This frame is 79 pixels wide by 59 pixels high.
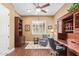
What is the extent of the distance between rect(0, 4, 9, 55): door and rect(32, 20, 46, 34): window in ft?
1.82

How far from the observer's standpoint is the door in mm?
3124

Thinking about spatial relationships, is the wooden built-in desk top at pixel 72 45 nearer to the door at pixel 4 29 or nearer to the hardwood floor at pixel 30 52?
the hardwood floor at pixel 30 52

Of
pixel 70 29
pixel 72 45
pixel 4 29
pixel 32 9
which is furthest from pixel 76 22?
pixel 4 29

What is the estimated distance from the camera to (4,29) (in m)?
3.21

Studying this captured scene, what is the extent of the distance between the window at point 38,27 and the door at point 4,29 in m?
0.55

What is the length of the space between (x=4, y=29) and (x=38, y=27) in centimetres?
70

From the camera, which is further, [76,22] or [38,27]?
[38,27]

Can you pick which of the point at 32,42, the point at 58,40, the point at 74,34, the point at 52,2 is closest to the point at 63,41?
the point at 58,40

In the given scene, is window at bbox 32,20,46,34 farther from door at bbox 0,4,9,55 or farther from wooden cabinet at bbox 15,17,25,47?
door at bbox 0,4,9,55

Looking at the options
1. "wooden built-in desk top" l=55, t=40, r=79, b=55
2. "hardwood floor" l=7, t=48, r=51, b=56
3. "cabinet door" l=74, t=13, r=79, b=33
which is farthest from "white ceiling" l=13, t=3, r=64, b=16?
"hardwood floor" l=7, t=48, r=51, b=56

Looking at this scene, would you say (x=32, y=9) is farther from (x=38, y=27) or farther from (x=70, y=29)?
(x=70, y=29)

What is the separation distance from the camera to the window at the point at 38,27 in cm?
340

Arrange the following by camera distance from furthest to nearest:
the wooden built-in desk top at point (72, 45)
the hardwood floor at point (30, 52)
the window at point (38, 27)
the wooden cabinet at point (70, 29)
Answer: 1. the window at point (38, 27)
2. the hardwood floor at point (30, 52)
3. the wooden cabinet at point (70, 29)
4. the wooden built-in desk top at point (72, 45)

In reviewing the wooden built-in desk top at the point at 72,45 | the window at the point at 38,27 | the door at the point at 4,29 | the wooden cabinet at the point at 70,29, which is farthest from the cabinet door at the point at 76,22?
the door at the point at 4,29
